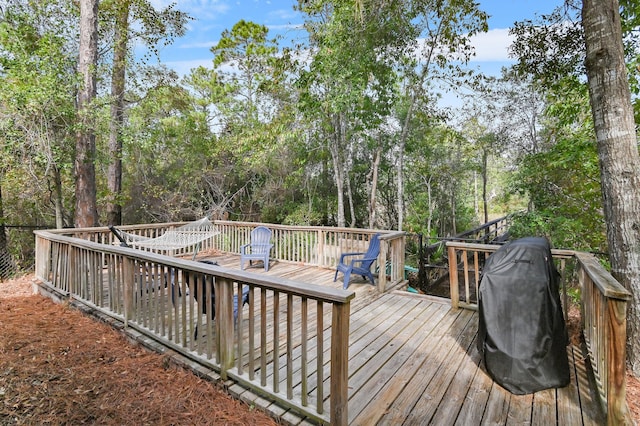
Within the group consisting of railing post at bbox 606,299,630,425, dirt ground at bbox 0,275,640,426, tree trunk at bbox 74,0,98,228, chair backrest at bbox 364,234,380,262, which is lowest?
dirt ground at bbox 0,275,640,426

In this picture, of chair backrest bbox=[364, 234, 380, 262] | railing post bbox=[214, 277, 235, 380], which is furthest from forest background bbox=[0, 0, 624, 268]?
railing post bbox=[214, 277, 235, 380]

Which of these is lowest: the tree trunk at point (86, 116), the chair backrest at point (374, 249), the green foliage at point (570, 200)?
the chair backrest at point (374, 249)

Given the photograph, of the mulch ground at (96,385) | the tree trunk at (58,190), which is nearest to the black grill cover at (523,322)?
the mulch ground at (96,385)

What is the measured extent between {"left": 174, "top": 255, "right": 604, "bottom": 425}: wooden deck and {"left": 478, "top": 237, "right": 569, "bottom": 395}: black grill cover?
11 centimetres

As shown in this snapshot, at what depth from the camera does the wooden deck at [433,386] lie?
1959mm

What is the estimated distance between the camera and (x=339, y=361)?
1.76m

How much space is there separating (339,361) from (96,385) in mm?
2026

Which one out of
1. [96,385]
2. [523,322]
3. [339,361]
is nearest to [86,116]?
[96,385]

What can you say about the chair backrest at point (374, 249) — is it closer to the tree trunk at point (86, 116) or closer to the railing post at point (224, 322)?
the railing post at point (224, 322)

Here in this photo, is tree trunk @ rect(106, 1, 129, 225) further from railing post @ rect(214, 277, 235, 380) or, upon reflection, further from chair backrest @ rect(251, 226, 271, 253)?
railing post @ rect(214, 277, 235, 380)

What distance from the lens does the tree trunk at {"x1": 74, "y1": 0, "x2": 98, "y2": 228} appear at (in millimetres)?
6160

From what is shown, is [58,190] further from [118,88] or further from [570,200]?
[570,200]

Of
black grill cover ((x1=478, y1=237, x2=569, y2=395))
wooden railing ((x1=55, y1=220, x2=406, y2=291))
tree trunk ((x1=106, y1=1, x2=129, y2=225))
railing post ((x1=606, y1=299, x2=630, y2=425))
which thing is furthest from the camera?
tree trunk ((x1=106, y1=1, x2=129, y2=225))

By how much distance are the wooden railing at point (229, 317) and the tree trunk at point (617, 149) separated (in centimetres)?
238
